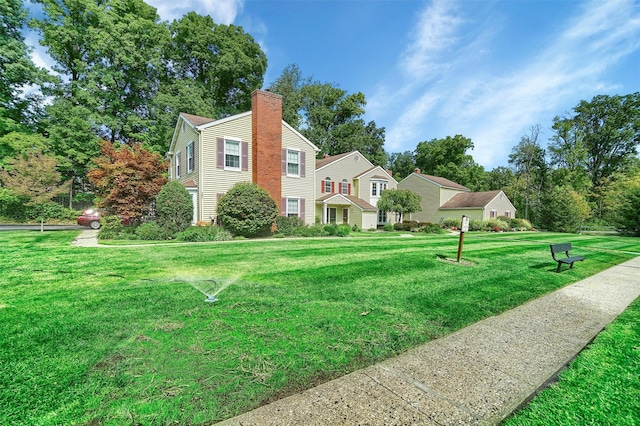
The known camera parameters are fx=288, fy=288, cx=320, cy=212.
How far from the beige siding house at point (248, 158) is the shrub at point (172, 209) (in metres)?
1.82

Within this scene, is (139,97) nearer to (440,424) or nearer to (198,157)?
(198,157)

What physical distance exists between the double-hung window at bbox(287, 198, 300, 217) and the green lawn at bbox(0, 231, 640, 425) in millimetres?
12017

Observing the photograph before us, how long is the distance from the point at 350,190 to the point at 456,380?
26235 millimetres

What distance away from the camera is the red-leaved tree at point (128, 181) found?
1495 centimetres

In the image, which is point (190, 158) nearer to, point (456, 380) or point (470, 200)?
point (456, 380)

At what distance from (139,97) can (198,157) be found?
65.3 ft

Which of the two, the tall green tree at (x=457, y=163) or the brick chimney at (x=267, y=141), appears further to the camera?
the tall green tree at (x=457, y=163)

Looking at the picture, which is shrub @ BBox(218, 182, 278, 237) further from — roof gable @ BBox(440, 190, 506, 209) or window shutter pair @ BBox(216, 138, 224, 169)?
roof gable @ BBox(440, 190, 506, 209)

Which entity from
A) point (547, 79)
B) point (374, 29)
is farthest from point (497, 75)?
point (374, 29)

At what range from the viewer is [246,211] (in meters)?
15.5

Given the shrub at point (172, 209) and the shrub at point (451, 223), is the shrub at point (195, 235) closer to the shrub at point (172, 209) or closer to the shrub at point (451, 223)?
the shrub at point (172, 209)

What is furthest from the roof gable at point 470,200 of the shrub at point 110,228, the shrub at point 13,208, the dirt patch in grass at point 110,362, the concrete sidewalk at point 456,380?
the shrub at point 13,208

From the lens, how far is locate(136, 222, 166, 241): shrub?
1373 cm

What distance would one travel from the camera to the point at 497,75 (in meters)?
14.6
